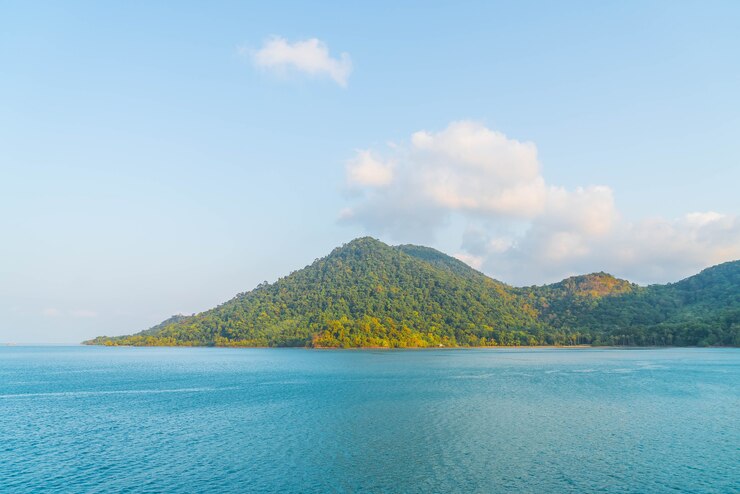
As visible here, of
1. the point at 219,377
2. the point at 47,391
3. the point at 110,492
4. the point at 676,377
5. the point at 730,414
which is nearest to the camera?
the point at 110,492

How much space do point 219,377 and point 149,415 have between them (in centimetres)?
4829

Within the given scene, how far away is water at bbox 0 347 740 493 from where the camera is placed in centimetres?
3600

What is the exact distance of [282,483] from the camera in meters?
35.6

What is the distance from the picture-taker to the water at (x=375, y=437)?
118 feet

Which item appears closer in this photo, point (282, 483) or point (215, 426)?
→ point (282, 483)

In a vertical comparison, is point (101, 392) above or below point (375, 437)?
above

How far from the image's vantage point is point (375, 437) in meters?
49.8

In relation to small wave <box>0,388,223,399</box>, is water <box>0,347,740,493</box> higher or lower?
lower

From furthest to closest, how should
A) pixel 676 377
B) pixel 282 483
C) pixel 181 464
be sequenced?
pixel 676 377, pixel 181 464, pixel 282 483

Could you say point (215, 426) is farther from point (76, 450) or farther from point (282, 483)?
point (282, 483)

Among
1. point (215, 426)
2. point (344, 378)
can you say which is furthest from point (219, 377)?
point (215, 426)

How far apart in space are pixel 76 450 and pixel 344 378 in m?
66.2

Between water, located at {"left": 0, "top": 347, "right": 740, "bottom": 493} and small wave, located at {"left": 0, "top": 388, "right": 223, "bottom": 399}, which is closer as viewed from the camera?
water, located at {"left": 0, "top": 347, "right": 740, "bottom": 493}

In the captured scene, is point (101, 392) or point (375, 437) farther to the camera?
point (101, 392)
